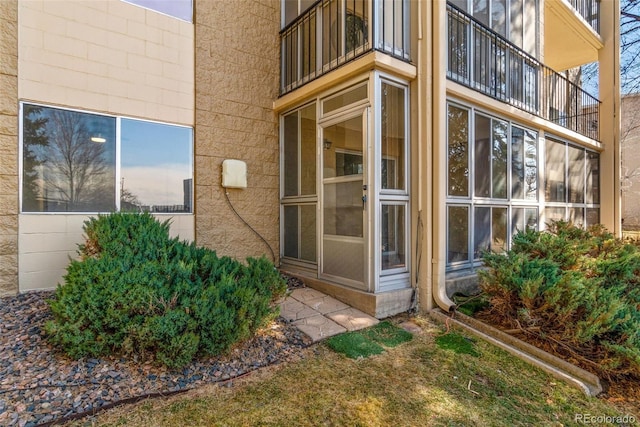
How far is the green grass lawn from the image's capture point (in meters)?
2.27

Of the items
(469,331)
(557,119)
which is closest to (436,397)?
(469,331)

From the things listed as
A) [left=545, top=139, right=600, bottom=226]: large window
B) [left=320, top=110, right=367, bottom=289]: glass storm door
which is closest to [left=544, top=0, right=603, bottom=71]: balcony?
[left=545, top=139, right=600, bottom=226]: large window

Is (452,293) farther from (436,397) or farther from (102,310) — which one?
(102,310)

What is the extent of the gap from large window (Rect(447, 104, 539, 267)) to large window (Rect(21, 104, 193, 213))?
390 cm

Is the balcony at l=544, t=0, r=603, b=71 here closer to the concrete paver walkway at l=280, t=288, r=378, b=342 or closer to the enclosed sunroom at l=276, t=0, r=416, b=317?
the enclosed sunroom at l=276, t=0, r=416, b=317

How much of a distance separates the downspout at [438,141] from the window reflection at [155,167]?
345 cm

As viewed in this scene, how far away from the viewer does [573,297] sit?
3.17 metres

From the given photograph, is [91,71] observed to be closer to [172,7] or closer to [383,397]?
[172,7]

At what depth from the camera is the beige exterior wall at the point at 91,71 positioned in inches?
153

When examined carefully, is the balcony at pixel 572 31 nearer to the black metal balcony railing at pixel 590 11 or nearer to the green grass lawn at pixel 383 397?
the black metal balcony railing at pixel 590 11

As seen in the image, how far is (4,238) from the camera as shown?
3748mm

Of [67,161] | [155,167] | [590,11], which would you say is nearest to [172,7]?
[155,167]

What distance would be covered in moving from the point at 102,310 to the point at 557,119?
8930 millimetres

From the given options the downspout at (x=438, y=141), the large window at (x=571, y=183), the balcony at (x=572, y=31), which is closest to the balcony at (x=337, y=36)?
the downspout at (x=438, y=141)
